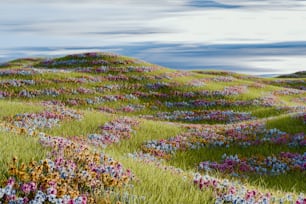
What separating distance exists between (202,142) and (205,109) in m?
14.3

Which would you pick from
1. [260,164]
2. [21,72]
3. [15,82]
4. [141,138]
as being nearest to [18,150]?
[260,164]

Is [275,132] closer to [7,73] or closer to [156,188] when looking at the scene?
[156,188]

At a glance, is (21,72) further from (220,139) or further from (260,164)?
(260,164)

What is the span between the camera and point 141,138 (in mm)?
19531

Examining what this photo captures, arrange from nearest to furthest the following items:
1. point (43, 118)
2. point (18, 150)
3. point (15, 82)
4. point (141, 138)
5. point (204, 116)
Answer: point (18, 150) < point (141, 138) < point (43, 118) < point (204, 116) < point (15, 82)

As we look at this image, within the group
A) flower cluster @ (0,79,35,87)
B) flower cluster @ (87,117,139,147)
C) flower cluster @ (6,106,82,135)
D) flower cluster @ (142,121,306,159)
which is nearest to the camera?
flower cluster @ (87,117,139,147)

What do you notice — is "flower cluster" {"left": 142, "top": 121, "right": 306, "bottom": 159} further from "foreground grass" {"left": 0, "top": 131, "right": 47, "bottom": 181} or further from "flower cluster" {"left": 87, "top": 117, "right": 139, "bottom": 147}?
"foreground grass" {"left": 0, "top": 131, "right": 47, "bottom": 181}

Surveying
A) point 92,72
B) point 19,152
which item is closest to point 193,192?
point 19,152

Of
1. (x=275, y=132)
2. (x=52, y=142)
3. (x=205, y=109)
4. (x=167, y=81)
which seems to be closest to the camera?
(x=52, y=142)

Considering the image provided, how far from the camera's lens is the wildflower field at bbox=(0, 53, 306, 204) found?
263 inches

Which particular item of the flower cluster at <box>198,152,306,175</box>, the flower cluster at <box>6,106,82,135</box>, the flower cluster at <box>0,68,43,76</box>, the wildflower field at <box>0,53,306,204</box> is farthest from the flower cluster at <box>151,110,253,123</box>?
the flower cluster at <box>198,152,306,175</box>

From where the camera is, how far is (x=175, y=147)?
62.0 feet

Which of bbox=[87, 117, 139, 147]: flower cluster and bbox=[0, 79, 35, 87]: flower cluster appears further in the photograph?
bbox=[0, 79, 35, 87]: flower cluster

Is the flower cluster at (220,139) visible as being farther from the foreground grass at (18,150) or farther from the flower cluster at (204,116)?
the foreground grass at (18,150)
